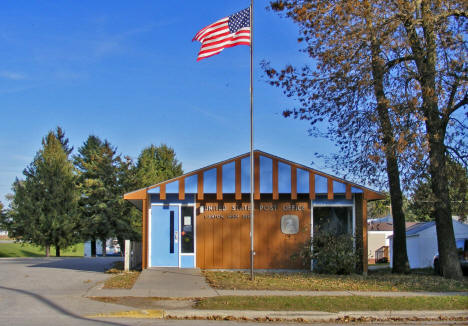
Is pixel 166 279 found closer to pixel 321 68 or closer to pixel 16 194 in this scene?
pixel 321 68

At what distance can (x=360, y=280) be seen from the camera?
15.8 metres

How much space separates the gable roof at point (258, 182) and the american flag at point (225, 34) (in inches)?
156

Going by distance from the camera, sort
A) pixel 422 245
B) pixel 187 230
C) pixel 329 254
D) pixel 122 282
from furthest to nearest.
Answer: pixel 422 245, pixel 187 230, pixel 329 254, pixel 122 282

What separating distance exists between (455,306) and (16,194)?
3733cm

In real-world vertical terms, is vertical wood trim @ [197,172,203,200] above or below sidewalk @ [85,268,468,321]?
above

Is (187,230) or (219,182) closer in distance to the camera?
(219,182)

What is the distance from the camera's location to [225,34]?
16.4 m

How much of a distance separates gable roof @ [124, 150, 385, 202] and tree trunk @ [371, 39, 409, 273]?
43.5 inches

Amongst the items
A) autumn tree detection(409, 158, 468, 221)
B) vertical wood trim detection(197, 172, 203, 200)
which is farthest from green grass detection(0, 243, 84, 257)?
autumn tree detection(409, 158, 468, 221)

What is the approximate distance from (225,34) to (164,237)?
7.34 m

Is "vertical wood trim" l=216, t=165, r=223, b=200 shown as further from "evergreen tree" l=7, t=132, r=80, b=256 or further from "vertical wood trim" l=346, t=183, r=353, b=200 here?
"evergreen tree" l=7, t=132, r=80, b=256

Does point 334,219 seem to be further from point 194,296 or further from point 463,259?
point 194,296

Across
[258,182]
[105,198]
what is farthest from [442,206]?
[105,198]

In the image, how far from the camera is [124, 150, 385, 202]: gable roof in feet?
59.3
